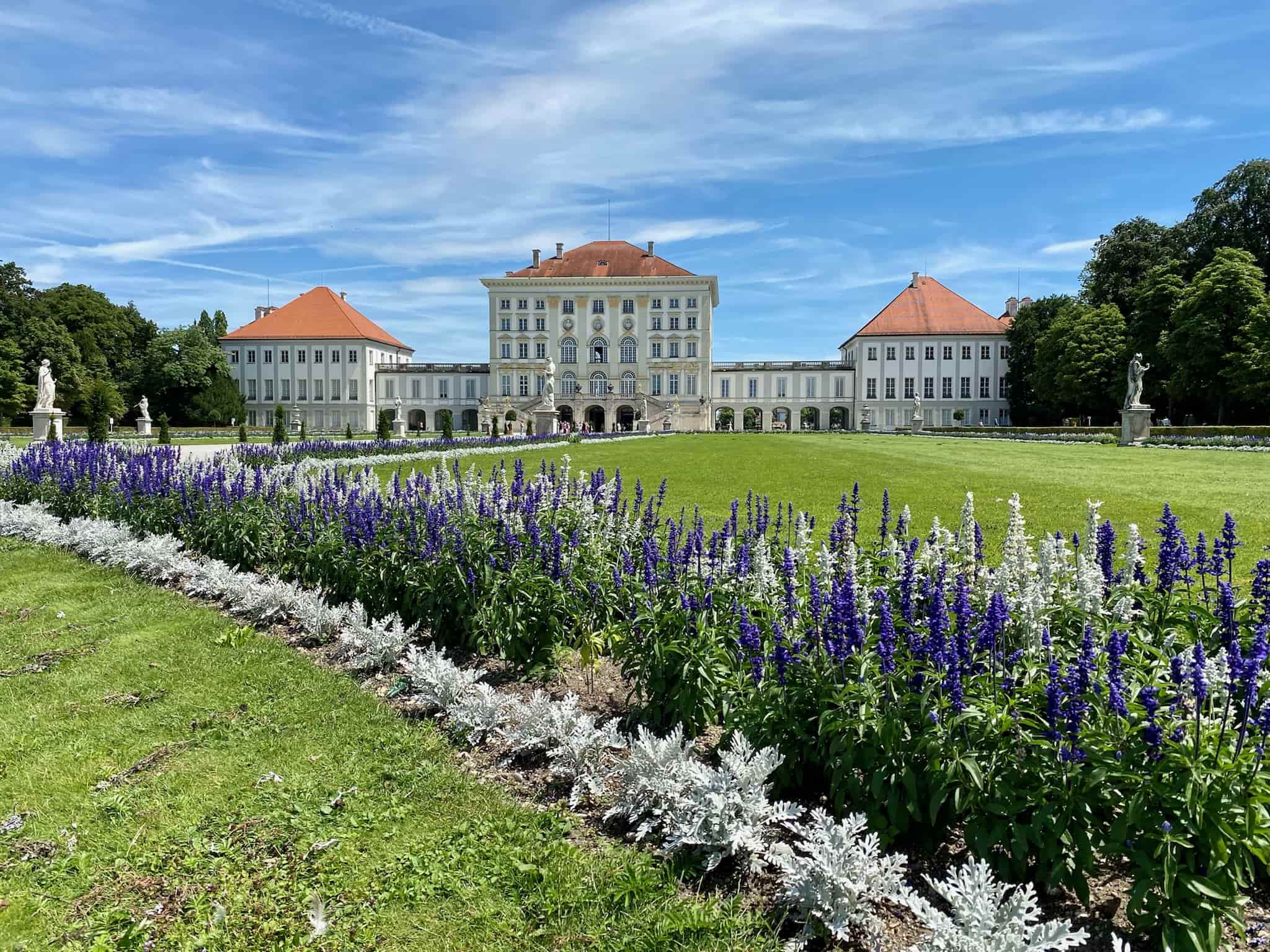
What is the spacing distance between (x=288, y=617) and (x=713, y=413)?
73.5m

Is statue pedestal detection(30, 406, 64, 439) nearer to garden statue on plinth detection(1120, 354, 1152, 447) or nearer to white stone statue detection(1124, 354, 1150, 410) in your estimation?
garden statue on plinth detection(1120, 354, 1152, 447)

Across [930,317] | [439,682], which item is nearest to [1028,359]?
→ [930,317]

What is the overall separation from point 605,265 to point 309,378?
1274 inches

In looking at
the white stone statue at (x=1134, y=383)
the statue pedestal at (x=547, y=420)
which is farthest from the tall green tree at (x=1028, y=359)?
the statue pedestal at (x=547, y=420)

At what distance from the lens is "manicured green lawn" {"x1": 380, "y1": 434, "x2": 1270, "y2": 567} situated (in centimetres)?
937

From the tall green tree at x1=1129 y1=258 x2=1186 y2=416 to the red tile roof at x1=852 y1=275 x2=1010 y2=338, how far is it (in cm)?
2801

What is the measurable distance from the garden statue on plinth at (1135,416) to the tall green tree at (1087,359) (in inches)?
644

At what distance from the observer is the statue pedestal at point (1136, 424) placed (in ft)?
104

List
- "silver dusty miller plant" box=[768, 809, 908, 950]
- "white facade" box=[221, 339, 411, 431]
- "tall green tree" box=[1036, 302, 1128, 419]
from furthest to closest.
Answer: "white facade" box=[221, 339, 411, 431] → "tall green tree" box=[1036, 302, 1128, 419] → "silver dusty miller plant" box=[768, 809, 908, 950]

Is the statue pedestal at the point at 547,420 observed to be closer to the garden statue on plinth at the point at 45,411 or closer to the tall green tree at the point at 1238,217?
the garden statue on plinth at the point at 45,411

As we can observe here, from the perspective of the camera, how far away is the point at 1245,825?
6.97 feet

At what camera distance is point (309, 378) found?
256 ft

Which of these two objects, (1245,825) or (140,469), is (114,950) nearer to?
(1245,825)

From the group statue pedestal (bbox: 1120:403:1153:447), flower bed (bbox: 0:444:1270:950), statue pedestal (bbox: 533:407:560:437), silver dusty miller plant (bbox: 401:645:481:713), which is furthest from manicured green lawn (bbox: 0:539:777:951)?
statue pedestal (bbox: 533:407:560:437)
